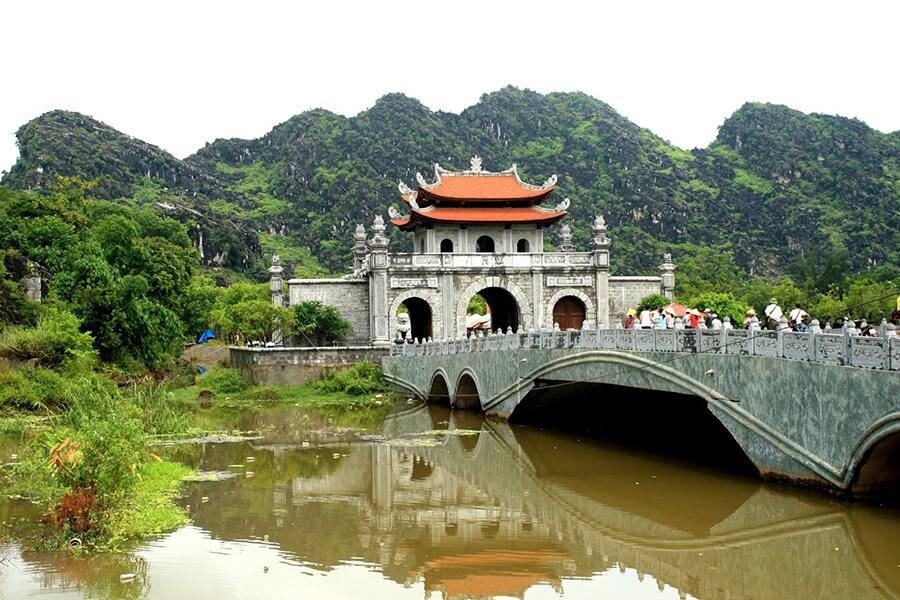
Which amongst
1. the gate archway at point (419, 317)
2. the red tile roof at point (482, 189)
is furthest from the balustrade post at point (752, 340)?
the gate archway at point (419, 317)

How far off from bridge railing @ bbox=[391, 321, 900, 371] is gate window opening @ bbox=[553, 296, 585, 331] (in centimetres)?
1267

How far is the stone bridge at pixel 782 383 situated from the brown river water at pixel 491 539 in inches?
23.1

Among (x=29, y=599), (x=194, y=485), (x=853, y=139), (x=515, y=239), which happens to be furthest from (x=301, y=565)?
(x=853, y=139)

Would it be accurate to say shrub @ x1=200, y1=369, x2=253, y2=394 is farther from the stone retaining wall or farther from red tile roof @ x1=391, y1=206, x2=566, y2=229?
red tile roof @ x1=391, y1=206, x2=566, y2=229

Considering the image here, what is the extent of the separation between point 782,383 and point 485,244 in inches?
975

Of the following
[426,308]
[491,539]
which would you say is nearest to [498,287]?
[426,308]

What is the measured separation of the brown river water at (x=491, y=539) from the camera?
9391 millimetres

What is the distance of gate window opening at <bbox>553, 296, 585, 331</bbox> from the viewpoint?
3519 cm

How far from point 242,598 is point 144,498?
4516 mm

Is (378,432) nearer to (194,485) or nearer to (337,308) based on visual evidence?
(194,485)

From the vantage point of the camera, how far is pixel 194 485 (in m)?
14.7

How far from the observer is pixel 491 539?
11.6 m

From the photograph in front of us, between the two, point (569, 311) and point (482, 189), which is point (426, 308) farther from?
point (569, 311)

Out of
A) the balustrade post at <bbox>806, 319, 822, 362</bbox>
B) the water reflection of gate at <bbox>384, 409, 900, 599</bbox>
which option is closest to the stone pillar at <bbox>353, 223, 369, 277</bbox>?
the water reflection of gate at <bbox>384, 409, 900, 599</bbox>
